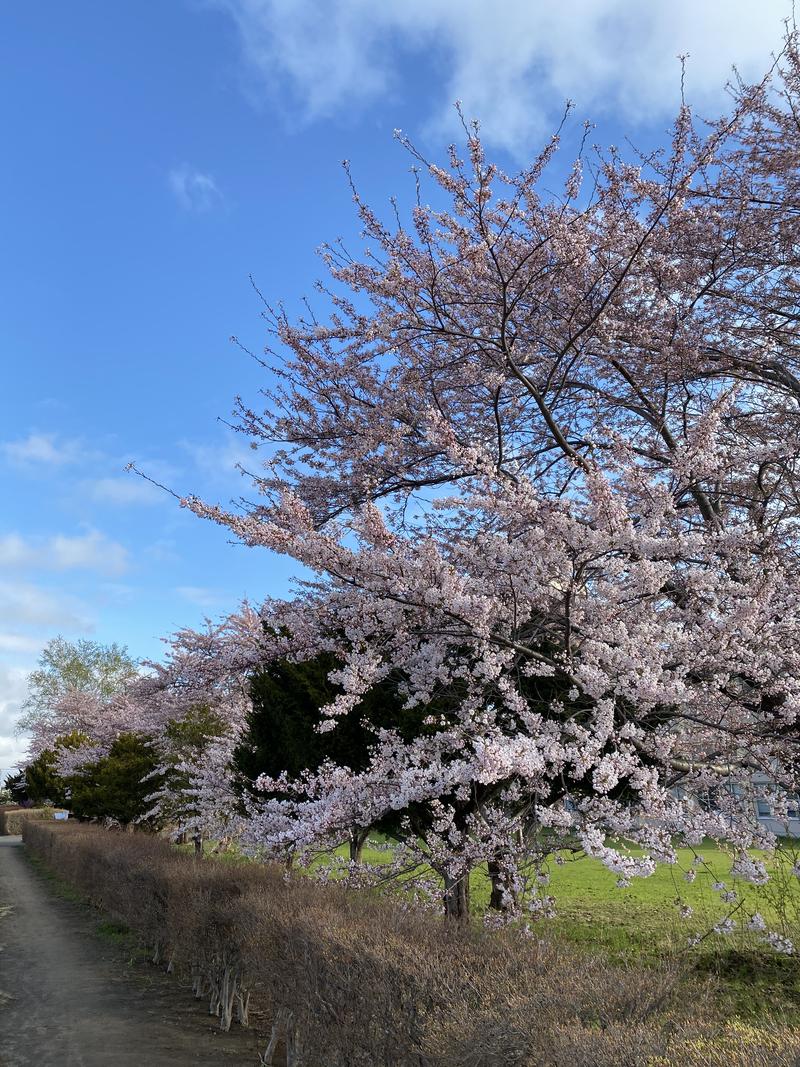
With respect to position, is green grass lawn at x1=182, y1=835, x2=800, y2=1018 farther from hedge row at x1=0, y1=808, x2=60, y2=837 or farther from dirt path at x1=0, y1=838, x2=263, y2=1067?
hedge row at x1=0, y1=808, x2=60, y2=837

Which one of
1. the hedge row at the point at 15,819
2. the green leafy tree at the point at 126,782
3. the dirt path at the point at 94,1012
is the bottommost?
the dirt path at the point at 94,1012

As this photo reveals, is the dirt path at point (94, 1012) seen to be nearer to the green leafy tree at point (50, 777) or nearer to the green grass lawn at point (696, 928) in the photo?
the green grass lawn at point (696, 928)

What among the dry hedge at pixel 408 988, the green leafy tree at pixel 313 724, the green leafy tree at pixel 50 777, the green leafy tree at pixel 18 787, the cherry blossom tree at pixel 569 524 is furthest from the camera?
the green leafy tree at pixel 18 787

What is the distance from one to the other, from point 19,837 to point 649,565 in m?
46.1

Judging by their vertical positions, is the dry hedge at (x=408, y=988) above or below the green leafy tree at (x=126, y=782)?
below

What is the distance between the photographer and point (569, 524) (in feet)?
17.7

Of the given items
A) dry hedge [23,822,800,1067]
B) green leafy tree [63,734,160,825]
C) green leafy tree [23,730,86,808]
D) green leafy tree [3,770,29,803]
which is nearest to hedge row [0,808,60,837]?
green leafy tree [23,730,86,808]

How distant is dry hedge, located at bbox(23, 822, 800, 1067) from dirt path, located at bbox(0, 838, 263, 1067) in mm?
465

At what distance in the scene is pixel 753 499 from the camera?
8.17m

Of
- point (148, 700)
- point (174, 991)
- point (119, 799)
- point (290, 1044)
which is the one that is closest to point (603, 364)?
point (290, 1044)

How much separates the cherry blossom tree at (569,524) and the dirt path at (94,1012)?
1.85 meters

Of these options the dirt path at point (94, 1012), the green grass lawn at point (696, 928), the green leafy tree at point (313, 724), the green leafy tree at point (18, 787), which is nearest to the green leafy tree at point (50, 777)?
the green leafy tree at point (18, 787)

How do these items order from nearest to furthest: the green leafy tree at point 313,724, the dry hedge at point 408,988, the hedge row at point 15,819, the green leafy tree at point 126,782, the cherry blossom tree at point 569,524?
the dry hedge at point 408,988, the cherry blossom tree at point 569,524, the green leafy tree at point 313,724, the green leafy tree at point 126,782, the hedge row at point 15,819

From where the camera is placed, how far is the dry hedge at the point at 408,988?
2.72 m
